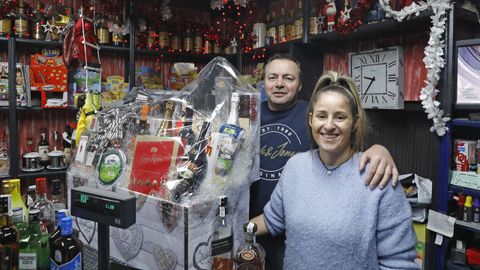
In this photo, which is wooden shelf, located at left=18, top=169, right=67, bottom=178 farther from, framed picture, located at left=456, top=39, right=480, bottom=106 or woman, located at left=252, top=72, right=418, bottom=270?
framed picture, located at left=456, top=39, right=480, bottom=106

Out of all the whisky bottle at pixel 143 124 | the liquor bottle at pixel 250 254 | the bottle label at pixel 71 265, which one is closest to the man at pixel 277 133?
the liquor bottle at pixel 250 254

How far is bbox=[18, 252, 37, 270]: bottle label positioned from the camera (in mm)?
940

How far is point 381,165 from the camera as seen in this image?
3.75 ft

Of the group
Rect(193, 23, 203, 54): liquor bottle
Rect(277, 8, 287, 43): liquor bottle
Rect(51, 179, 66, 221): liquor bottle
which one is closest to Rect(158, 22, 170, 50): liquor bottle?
Rect(193, 23, 203, 54): liquor bottle

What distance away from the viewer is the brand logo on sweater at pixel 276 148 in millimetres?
1637

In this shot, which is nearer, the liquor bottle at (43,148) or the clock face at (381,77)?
the clock face at (381,77)

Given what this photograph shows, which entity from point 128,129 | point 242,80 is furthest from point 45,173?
point 242,80

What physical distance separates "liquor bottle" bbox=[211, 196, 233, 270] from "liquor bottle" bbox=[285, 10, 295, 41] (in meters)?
2.45

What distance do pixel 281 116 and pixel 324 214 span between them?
0.68 meters

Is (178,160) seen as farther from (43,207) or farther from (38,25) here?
(38,25)

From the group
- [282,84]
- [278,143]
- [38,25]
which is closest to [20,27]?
[38,25]

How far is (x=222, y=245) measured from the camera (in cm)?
100

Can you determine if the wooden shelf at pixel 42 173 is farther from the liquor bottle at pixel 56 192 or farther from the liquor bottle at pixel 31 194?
the liquor bottle at pixel 31 194

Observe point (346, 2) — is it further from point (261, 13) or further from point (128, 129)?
point (128, 129)
